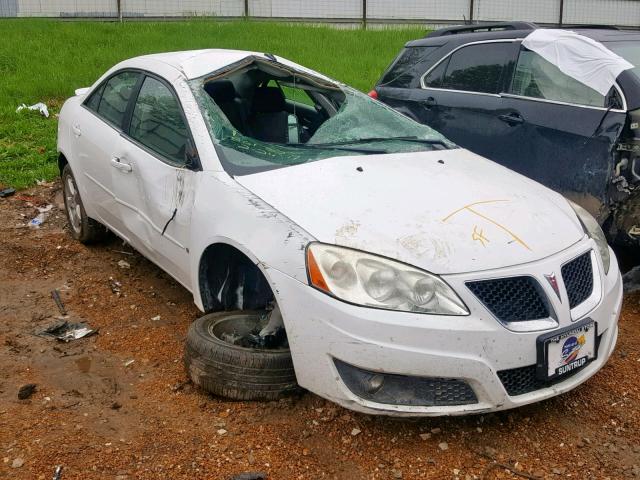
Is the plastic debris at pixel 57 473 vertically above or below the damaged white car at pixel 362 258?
below

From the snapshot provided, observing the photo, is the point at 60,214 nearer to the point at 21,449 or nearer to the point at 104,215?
the point at 104,215

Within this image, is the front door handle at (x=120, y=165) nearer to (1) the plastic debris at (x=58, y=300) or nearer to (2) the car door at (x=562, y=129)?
(1) the plastic debris at (x=58, y=300)

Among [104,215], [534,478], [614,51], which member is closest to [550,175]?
[614,51]

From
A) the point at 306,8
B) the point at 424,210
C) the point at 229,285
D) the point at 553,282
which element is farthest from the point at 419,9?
the point at 553,282

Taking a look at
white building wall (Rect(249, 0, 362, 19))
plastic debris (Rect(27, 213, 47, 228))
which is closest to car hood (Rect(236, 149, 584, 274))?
plastic debris (Rect(27, 213, 47, 228))

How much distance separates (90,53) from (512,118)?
8907 mm

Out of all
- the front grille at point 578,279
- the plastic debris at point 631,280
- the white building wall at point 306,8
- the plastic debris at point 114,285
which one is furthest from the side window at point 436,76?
the white building wall at point 306,8

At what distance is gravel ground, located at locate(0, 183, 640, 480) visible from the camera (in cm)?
277

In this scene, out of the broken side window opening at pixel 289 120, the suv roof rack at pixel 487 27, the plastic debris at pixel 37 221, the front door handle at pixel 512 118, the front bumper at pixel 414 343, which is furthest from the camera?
the plastic debris at pixel 37 221

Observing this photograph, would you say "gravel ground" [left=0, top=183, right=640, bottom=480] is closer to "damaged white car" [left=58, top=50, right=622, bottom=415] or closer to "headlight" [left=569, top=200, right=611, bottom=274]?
"damaged white car" [left=58, top=50, right=622, bottom=415]

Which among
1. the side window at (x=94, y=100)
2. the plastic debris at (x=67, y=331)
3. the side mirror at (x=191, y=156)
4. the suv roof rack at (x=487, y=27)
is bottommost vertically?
the plastic debris at (x=67, y=331)

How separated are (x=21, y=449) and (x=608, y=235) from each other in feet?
11.8

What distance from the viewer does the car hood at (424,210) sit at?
9.24 feet

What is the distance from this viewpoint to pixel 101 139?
4645 millimetres
